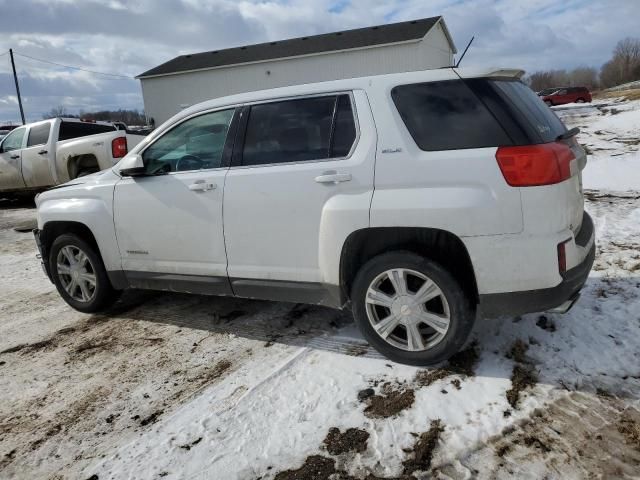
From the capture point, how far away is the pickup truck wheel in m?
3.08

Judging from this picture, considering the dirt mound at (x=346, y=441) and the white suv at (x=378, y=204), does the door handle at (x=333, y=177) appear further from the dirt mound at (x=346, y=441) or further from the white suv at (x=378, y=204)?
the dirt mound at (x=346, y=441)

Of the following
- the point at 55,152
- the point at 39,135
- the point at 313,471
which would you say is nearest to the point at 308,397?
the point at 313,471

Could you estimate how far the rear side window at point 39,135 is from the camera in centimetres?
1070

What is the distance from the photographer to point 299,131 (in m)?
3.55

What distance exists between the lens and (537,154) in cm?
279

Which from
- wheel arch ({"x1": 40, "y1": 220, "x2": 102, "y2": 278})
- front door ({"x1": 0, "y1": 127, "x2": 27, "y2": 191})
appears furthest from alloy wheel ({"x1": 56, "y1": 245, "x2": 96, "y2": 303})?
front door ({"x1": 0, "y1": 127, "x2": 27, "y2": 191})

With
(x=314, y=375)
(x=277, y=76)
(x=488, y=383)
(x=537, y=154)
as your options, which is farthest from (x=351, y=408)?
(x=277, y=76)

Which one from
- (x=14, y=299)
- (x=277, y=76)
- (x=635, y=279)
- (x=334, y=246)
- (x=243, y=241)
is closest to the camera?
(x=334, y=246)

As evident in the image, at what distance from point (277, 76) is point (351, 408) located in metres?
31.9

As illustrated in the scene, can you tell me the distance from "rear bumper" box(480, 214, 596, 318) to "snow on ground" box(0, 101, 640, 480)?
1.52 feet

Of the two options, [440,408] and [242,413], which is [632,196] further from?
[242,413]

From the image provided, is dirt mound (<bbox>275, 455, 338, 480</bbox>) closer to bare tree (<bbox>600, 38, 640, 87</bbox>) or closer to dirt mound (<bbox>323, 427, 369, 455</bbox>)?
dirt mound (<bbox>323, 427, 369, 455</bbox>)

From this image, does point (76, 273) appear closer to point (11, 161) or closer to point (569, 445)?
point (569, 445)

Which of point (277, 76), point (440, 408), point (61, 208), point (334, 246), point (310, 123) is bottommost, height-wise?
point (440, 408)
